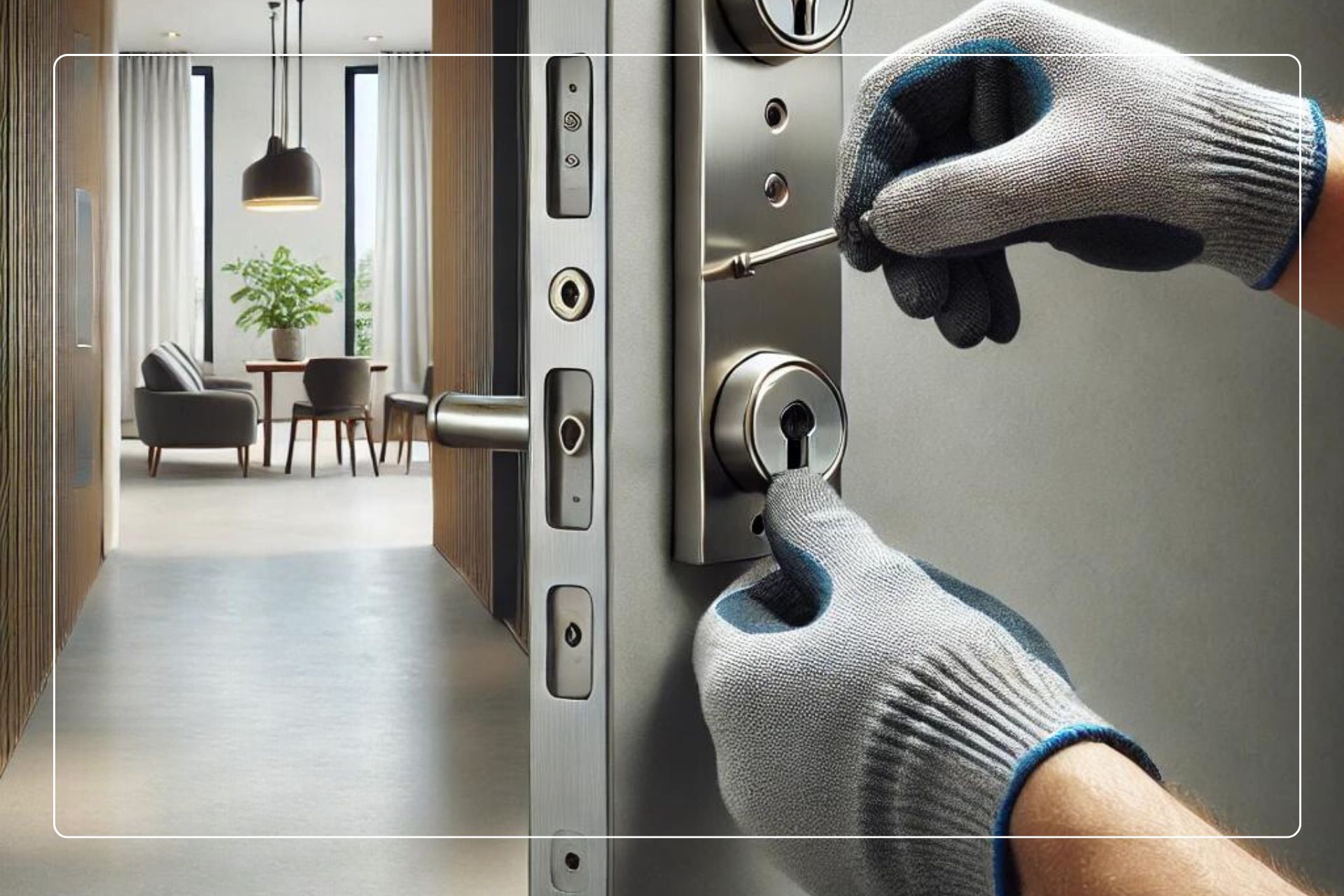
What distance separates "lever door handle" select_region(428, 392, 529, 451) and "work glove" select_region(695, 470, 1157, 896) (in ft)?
0.30

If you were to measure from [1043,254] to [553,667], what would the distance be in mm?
222

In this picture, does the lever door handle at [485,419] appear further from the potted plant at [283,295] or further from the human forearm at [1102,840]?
the human forearm at [1102,840]

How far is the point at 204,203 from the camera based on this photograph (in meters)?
0.36

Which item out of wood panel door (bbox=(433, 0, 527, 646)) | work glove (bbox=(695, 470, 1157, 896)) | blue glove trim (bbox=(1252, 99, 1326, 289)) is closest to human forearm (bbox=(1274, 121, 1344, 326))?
blue glove trim (bbox=(1252, 99, 1326, 289))

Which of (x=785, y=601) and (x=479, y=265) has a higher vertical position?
(x=479, y=265)

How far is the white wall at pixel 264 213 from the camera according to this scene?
347mm

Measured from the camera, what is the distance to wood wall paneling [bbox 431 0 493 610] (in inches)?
14.8

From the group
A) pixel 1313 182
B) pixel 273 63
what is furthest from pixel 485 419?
pixel 1313 182

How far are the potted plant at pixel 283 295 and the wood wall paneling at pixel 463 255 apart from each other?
37 millimetres

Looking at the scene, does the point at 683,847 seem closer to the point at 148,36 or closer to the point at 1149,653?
the point at 1149,653

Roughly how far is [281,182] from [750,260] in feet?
0.52

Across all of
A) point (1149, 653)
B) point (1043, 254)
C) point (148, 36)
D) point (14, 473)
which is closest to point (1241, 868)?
point (1149, 653)

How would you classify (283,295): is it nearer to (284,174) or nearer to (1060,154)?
(284,174)

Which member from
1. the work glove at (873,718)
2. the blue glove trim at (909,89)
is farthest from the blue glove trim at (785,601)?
the blue glove trim at (909,89)
